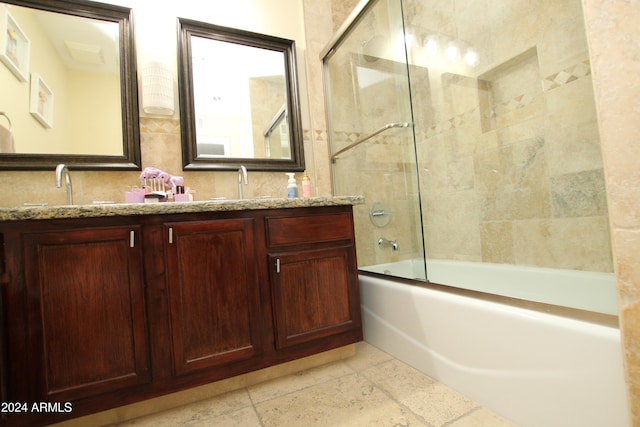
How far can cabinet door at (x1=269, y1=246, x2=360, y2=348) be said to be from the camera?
113 cm

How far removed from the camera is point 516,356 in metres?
0.85

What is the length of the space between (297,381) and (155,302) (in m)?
0.65

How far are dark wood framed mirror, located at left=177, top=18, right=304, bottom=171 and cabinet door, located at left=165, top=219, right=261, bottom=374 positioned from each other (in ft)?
2.11

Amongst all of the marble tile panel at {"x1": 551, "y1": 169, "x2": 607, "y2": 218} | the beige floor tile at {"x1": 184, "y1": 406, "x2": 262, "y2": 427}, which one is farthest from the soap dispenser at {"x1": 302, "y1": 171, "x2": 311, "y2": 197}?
the marble tile panel at {"x1": 551, "y1": 169, "x2": 607, "y2": 218}

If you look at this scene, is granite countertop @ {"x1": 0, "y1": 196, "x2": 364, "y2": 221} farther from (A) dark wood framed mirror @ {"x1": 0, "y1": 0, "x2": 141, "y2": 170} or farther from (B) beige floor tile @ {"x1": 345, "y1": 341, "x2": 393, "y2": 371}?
(B) beige floor tile @ {"x1": 345, "y1": 341, "x2": 393, "y2": 371}

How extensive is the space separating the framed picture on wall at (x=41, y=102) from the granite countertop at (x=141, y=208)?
617mm

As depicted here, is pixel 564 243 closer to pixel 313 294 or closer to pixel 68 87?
pixel 313 294

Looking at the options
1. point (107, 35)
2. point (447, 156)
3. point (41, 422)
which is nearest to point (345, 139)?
point (447, 156)

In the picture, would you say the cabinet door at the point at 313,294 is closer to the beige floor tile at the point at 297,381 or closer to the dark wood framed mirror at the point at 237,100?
the beige floor tile at the point at 297,381

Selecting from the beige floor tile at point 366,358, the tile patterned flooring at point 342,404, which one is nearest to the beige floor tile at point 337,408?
the tile patterned flooring at point 342,404

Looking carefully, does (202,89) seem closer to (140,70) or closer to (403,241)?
(140,70)

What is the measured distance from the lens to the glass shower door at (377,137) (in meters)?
1.58

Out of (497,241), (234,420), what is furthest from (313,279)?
(497,241)

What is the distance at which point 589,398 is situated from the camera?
695 mm
